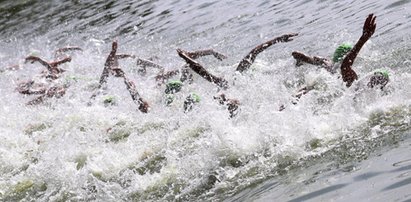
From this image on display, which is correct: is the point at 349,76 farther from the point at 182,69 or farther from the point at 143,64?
the point at 143,64

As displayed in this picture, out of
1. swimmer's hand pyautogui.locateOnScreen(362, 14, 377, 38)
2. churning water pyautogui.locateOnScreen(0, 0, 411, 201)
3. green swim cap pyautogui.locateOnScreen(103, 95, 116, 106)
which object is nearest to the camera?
churning water pyautogui.locateOnScreen(0, 0, 411, 201)

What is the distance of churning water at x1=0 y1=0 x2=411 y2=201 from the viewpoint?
641 cm

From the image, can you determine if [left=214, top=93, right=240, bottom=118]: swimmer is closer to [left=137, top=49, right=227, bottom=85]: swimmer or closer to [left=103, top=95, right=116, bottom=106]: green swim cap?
[left=137, top=49, right=227, bottom=85]: swimmer

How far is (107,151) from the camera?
8.55 metres

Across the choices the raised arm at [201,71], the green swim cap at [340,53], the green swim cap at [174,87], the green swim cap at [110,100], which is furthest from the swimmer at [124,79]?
the green swim cap at [340,53]

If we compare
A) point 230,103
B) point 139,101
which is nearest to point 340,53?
point 230,103

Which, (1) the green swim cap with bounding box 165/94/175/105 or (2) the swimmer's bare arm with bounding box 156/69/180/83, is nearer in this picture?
(1) the green swim cap with bounding box 165/94/175/105

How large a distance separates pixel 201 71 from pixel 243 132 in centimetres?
88

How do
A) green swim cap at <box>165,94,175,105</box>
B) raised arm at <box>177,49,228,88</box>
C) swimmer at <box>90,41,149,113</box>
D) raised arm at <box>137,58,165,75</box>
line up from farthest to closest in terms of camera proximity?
raised arm at <box>137,58,165,75</box>
green swim cap at <box>165,94,175,105</box>
swimmer at <box>90,41,149,113</box>
raised arm at <box>177,49,228,88</box>

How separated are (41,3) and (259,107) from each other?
23.5 metres

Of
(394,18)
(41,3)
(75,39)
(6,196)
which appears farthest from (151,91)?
(41,3)

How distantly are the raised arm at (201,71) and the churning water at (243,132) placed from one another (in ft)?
0.68

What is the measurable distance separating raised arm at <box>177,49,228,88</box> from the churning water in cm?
21

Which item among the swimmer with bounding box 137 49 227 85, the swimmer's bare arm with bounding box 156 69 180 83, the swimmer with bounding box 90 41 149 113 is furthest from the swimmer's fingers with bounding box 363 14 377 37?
the swimmer's bare arm with bounding box 156 69 180 83
